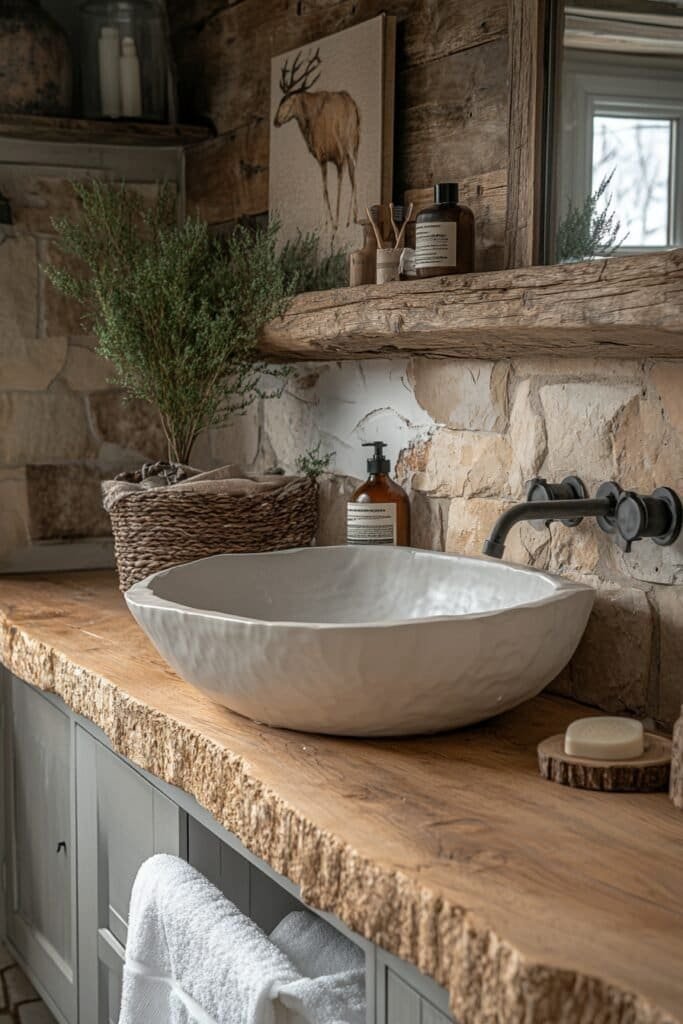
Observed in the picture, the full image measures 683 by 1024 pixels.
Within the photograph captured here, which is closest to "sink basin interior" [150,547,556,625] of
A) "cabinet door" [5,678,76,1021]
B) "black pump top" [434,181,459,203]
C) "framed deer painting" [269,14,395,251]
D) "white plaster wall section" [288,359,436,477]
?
"white plaster wall section" [288,359,436,477]

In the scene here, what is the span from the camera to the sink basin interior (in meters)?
1.64

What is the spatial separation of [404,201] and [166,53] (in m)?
0.91

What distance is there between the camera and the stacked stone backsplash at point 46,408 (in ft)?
8.44

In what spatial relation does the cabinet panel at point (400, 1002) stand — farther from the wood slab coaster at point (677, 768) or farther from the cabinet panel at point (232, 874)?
the cabinet panel at point (232, 874)

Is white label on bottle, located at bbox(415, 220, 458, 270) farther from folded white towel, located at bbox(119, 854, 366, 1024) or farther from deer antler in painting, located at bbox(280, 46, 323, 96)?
folded white towel, located at bbox(119, 854, 366, 1024)

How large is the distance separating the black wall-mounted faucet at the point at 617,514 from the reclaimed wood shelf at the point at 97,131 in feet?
Result: 4.65

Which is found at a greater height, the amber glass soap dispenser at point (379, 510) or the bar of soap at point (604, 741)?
the amber glass soap dispenser at point (379, 510)

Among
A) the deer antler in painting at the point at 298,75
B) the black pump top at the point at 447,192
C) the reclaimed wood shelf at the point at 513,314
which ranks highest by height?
the deer antler in painting at the point at 298,75

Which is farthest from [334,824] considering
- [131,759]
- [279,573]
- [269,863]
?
[279,573]

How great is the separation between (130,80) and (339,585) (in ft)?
4.34

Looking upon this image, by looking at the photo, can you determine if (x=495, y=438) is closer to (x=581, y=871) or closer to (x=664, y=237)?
(x=664, y=237)

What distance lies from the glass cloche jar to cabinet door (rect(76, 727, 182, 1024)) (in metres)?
1.37

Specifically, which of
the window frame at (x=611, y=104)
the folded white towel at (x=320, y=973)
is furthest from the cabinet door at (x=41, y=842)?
the window frame at (x=611, y=104)

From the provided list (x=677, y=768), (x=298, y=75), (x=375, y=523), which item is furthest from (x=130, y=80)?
(x=677, y=768)
